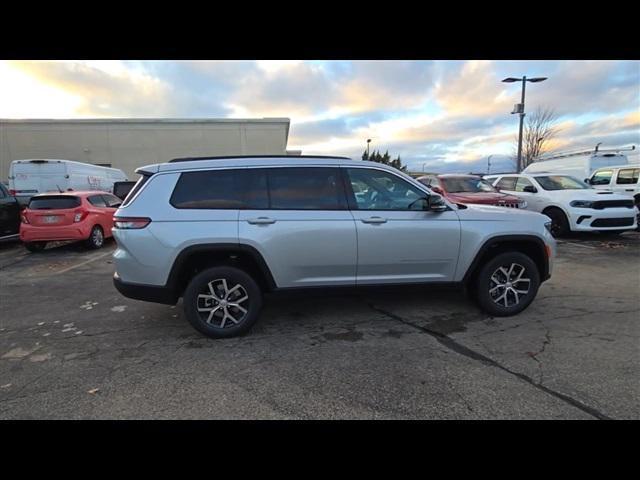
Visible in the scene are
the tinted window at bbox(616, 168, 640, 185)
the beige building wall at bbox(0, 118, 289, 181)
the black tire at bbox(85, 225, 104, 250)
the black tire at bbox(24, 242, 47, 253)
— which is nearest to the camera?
the black tire at bbox(24, 242, 47, 253)

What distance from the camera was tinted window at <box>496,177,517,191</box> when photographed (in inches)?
463

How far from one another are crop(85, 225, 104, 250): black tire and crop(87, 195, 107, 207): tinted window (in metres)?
0.59

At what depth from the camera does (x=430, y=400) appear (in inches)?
111

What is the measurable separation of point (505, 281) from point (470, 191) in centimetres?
597

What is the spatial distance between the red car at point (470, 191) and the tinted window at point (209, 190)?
619cm

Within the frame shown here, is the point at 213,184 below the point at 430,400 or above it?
above

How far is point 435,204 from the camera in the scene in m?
4.16

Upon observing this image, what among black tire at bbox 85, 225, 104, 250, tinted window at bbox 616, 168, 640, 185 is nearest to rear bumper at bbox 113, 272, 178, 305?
black tire at bbox 85, 225, 104, 250

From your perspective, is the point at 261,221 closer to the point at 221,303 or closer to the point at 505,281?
the point at 221,303

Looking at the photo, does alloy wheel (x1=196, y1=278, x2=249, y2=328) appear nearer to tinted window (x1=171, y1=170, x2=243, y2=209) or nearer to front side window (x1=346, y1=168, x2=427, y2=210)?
tinted window (x1=171, y1=170, x2=243, y2=209)

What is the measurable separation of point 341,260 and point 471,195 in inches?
254

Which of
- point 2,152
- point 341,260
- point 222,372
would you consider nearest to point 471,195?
point 341,260

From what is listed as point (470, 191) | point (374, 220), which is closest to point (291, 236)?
point (374, 220)
